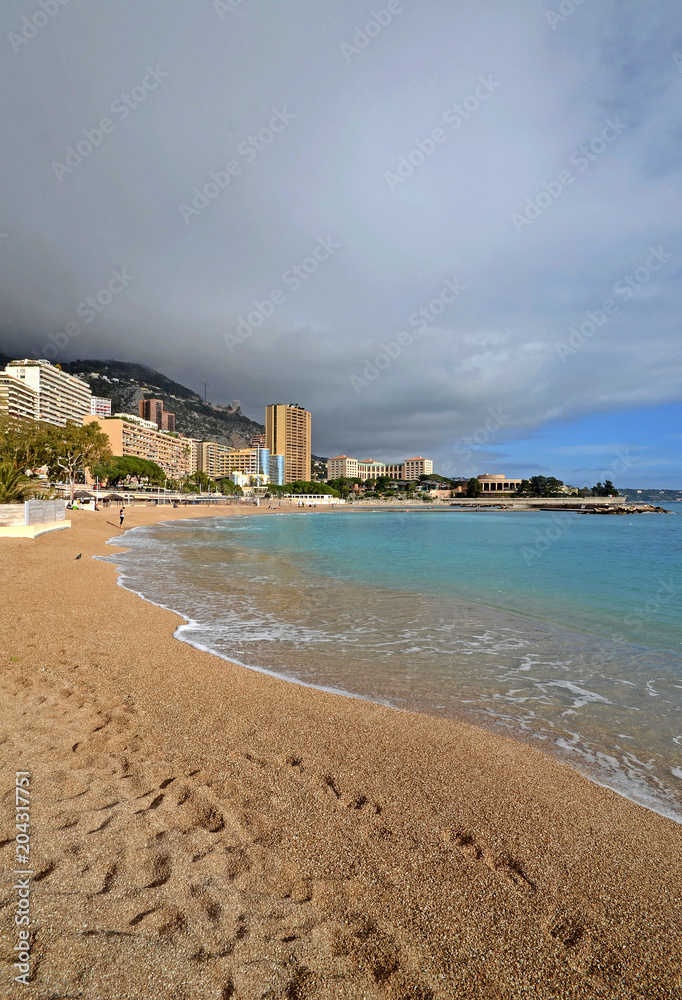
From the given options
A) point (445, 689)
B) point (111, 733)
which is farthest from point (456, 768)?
point (111, 733)

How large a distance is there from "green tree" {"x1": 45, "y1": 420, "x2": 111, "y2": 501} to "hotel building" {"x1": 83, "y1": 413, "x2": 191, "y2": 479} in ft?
277

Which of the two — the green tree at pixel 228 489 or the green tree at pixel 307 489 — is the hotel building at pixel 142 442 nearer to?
the green tree at pixel 228 489

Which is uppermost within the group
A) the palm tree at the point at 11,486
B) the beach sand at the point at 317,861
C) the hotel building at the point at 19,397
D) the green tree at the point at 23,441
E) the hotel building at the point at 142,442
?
the hotel building at the point at 19,397

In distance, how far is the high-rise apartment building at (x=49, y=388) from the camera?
139625 mm

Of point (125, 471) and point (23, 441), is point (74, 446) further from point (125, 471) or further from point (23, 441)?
point (125, 471)

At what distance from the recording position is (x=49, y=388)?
481ft

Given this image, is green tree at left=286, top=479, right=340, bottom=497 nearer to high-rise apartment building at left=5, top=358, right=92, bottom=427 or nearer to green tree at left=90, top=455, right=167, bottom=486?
green tree at left=90, top=455, right=167, bottom=486

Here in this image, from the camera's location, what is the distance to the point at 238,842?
11.2ft

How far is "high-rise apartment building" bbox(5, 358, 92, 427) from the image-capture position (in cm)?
13962

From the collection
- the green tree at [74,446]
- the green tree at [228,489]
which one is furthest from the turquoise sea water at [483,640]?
the green tree at [228,489]

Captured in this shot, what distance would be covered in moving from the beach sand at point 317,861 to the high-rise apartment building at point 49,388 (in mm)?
146837

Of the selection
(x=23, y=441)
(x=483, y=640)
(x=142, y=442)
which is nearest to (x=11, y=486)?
(x=483, y=640)

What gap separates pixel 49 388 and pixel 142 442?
31.7 meters

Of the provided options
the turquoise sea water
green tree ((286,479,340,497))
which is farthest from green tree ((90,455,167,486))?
the turquoise sea water
